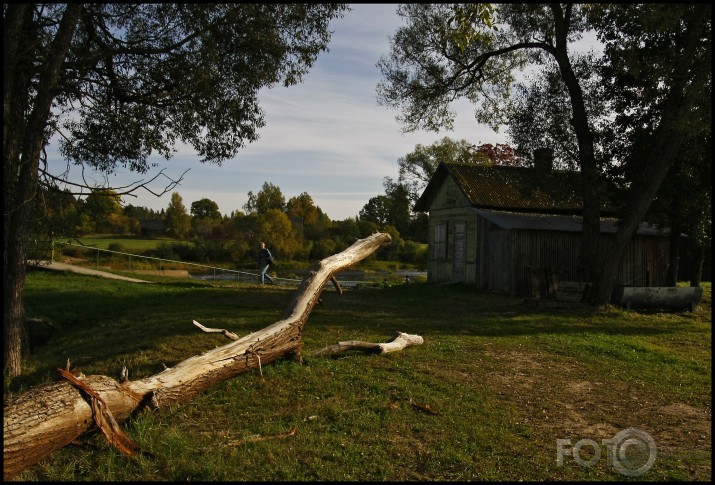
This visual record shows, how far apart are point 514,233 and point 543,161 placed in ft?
11.1

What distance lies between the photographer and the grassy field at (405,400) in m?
5.34

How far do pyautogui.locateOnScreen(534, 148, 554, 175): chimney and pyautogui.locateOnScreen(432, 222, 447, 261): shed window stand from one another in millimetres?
7252

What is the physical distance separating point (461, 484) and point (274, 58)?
29.9 ft

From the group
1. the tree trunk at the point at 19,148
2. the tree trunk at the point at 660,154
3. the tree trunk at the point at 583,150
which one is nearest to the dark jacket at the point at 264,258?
the tree trunk at the point at 583,150

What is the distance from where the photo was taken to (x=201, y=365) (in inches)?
285

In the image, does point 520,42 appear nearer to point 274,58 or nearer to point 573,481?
point 274,58

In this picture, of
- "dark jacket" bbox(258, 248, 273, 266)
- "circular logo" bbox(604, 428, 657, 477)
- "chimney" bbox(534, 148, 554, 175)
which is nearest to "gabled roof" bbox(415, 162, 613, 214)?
"chimney" bbox(534, 148, 554, 175)

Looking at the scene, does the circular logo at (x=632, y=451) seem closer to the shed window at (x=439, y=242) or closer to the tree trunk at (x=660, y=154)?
the tree trunk at (x=660, y=154)

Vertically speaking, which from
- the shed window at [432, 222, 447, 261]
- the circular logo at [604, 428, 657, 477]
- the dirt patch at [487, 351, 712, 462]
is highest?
the shed window at [432, 222, 447, 261]

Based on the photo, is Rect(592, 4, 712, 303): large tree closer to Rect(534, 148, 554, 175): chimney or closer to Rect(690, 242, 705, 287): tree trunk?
Rect(534, 148, 554, 175): chimney

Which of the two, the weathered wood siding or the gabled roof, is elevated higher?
the gabled roof

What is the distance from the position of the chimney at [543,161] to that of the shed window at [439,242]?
7.25 metres

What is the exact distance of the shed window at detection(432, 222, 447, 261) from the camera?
2628 centimetres

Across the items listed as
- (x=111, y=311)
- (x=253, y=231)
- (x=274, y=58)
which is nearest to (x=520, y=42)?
(x=274, y=58)
